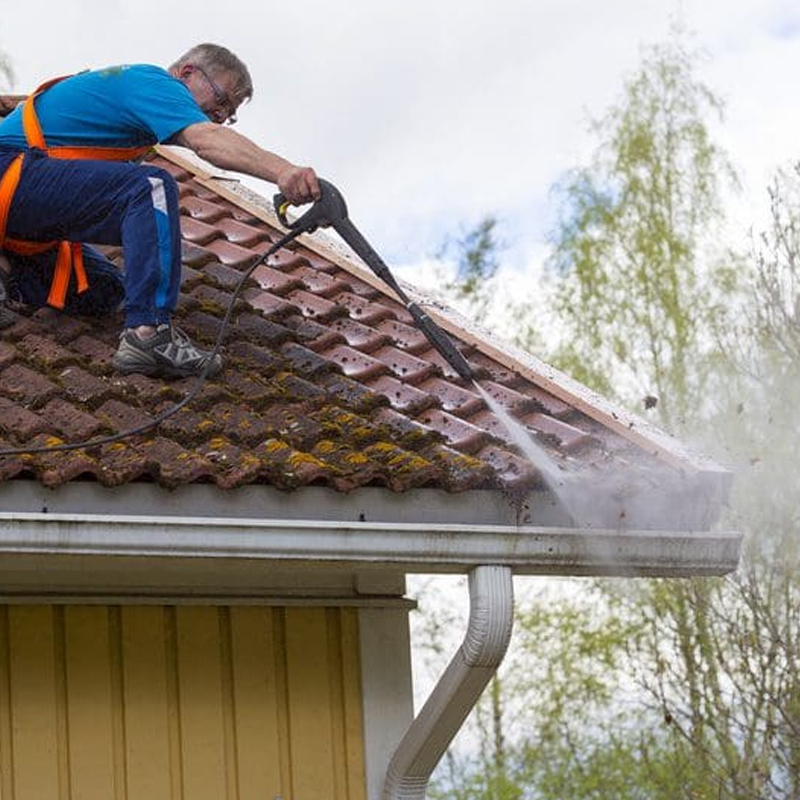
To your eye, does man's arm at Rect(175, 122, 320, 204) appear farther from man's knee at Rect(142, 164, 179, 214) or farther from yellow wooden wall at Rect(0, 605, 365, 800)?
yellow wooden wall at Rect(0, 605, 365, 800)

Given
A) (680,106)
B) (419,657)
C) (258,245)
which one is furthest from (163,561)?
(680,106)

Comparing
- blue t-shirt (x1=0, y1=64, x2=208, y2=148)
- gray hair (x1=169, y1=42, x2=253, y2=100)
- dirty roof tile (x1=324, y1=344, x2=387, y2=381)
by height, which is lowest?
dirty roof tile (x1=324, y1=344, x2=387, y2=381)

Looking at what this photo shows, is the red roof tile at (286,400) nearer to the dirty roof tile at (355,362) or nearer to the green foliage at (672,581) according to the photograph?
the dirty roof tile at (355,362)

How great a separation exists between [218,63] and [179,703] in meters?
2.01

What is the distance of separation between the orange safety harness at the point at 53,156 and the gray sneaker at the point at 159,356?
420mm

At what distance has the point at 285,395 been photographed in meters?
5.99

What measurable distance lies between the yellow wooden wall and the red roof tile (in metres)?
0.56

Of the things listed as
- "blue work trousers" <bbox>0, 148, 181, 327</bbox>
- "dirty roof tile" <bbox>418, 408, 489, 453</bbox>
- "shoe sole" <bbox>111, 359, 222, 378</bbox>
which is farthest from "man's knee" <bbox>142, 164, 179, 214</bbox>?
"dirty roof tile" <bbox>418, 408, 489, 453</bbox>

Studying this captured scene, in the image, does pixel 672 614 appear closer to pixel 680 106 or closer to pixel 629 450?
pixel 680 106

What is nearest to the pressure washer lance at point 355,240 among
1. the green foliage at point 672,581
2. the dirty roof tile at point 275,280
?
the dirty roof tile at point 275,280

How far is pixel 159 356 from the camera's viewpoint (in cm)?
582

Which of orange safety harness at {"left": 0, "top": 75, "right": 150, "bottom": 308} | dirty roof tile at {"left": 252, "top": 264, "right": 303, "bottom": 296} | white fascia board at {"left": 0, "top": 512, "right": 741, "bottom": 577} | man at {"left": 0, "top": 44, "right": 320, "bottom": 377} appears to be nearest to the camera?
white fascia board at {"left": 0, "top": 512, "right": 741, "bottom": 577}

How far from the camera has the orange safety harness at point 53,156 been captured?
5.90m

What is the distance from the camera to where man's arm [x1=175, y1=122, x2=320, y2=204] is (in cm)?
571
